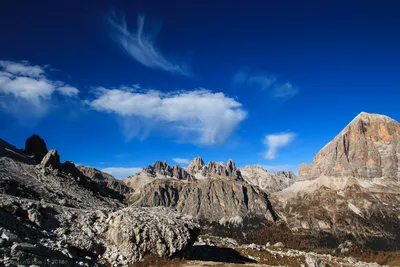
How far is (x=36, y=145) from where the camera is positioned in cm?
10525

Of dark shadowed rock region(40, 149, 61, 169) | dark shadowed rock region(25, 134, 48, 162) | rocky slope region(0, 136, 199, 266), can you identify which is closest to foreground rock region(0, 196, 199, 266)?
rocky slope region(0, 136, 199, 266)

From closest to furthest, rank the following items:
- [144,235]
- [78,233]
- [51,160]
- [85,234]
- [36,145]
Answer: [78,233]
[85,234]
[144,235]
[51,160]
[36,145]

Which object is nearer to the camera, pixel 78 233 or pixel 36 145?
pixel 78 233

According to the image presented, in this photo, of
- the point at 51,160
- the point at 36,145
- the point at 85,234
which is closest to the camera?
the point at 85,234

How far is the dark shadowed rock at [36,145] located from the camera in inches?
4027

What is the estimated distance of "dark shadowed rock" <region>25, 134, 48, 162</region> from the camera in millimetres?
102287

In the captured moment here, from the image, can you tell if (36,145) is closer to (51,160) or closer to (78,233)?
(51,160)

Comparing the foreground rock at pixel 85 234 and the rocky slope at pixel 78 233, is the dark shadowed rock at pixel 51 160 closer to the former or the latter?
the rocky slope at pixel 78 233

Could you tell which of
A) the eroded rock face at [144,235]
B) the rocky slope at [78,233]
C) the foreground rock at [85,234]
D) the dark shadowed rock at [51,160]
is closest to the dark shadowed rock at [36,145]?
the dark shadowed rock at [51,160]

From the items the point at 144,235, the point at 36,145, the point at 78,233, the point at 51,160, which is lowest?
the point at 144,235

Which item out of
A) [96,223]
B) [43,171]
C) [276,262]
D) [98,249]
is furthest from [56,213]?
[276,262]

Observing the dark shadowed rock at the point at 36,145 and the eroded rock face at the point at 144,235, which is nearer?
the eroded rock face at the point at 144,235

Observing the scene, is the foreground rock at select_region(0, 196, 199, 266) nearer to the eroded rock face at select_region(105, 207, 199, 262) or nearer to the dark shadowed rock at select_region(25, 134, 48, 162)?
the eroded rock face at select_region(105, 207, 199, 262)

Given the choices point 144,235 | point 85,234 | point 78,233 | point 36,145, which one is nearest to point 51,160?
point 36,145
